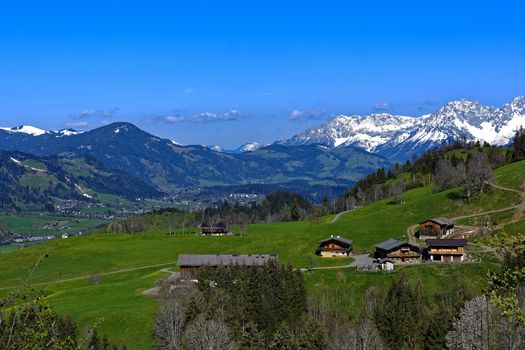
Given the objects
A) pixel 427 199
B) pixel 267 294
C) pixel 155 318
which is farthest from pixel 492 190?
pixel 155 318

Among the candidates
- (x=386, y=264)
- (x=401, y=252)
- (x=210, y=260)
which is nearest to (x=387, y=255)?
(x=401, y=252)

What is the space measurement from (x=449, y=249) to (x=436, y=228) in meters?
18.1

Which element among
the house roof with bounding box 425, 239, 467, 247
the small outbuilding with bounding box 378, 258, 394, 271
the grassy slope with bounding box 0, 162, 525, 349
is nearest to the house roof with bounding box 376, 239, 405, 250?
the small outbuilding with bounding box 378, 258, 394, 271

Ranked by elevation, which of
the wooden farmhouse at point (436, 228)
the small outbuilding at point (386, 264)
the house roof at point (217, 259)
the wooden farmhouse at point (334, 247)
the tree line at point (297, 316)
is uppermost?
the wooden farmhouse at point (436, 228)

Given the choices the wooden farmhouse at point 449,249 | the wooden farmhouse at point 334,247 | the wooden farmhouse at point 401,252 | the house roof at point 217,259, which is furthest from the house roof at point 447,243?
the house roof at point 217,259

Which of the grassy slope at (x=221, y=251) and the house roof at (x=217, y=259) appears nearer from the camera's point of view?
the grassy slope at (x=221, y=251)

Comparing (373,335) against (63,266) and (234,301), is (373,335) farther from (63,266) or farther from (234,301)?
(63,266)

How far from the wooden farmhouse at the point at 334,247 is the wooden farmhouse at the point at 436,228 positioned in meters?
22.1

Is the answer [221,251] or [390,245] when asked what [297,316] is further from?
[221,251]

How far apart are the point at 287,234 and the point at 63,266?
234 feet

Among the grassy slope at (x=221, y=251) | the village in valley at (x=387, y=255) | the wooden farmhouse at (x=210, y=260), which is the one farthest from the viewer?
the wooden farmhouse at (x=210, y=260)

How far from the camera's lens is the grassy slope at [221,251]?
112500mm

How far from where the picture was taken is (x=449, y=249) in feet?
458

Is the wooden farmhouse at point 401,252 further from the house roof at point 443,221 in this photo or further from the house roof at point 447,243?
the house roof at point 443,221
